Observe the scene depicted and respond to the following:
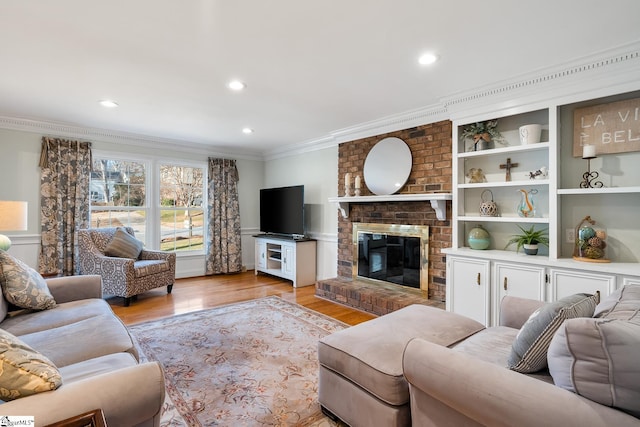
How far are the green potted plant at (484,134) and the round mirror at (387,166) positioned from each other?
2.60 feet

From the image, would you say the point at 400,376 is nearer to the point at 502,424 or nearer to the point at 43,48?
the point at 502,424

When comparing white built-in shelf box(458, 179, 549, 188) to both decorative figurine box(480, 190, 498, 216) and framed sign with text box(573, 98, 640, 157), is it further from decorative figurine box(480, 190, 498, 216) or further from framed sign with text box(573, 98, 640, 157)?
framed sign with text box(573, 98, 640, 157)

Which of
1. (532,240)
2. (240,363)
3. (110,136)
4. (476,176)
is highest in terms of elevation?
(110,136)

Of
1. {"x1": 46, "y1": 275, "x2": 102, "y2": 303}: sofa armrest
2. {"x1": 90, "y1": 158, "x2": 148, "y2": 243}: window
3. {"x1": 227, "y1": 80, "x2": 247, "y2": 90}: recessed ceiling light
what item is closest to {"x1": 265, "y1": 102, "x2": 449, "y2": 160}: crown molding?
{"x1": 227, "y1": 80, "x2": 247, "y2": 90}: recessed ceiling light

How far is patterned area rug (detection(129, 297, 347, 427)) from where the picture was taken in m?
1.88

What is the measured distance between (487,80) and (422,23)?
1.20 meters

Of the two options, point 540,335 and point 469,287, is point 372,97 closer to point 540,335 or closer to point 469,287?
point 469,287

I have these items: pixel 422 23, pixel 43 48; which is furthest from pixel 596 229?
pixel 43 48

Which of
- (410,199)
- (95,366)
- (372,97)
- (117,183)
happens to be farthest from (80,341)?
(117,183)

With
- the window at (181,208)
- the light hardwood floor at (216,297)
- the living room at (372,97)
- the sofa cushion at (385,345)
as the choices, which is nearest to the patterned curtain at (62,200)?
the living room at (372,97)

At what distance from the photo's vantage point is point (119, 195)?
4.95 meters

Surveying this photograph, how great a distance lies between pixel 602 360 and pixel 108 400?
5.19 feet

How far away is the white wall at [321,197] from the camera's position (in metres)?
4.96

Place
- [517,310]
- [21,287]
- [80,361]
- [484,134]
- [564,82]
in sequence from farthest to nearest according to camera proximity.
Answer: [484,134]
[564,82]
[21,287]
[517,310]
[80,361]
